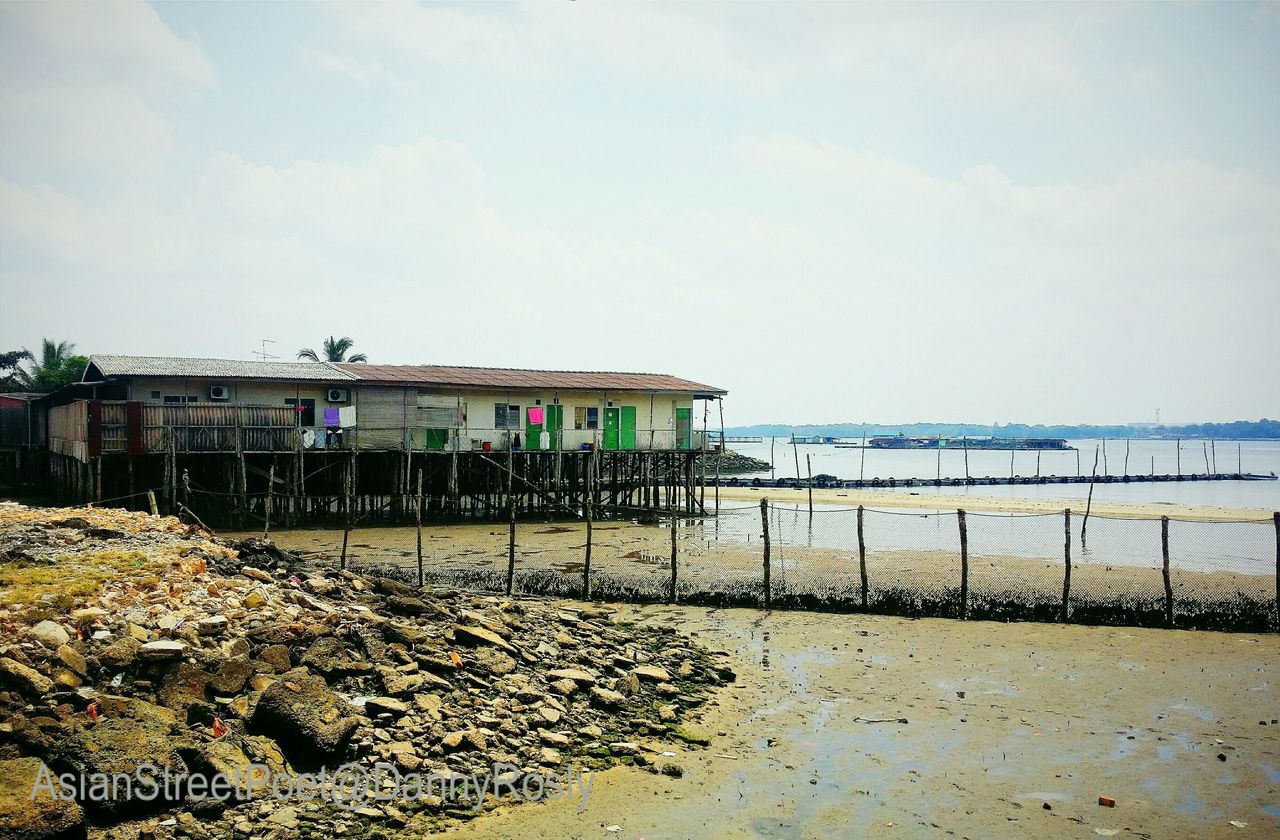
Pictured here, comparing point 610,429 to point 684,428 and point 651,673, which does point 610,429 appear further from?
point 651,673

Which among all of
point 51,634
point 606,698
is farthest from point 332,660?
point 606,698

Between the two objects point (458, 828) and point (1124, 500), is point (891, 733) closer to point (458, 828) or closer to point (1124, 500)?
point (458, 828)

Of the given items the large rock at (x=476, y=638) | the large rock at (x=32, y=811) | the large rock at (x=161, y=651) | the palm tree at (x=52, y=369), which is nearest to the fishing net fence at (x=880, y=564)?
the large rock at (x=476, y=638)

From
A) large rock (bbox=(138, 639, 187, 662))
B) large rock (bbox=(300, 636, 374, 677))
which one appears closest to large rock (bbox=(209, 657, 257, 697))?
large rock (bbox=(138, 639, 187, 662))

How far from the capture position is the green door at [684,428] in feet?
134

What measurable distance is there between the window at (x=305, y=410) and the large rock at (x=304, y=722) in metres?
24.8

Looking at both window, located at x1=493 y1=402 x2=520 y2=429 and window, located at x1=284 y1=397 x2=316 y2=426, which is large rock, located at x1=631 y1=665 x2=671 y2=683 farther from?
window, located at x1=493 y1=402 x2=520 y2=429

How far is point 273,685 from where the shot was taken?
31.0ft

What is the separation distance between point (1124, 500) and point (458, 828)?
6142cm

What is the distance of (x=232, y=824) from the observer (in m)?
7.86

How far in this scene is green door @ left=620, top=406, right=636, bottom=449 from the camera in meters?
39.4

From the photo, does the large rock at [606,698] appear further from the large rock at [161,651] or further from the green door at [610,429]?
the green door at [610,429]

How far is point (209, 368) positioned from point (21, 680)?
2508cm

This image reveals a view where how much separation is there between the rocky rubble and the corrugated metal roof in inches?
628
